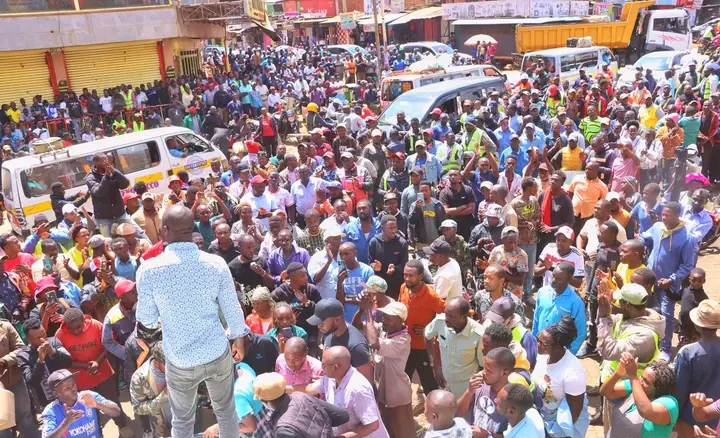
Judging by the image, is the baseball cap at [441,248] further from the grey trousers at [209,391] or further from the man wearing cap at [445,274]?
the grey trousers at [209,391]

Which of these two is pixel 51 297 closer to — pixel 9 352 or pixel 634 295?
pixel 9 352

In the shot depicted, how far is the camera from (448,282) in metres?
5.61

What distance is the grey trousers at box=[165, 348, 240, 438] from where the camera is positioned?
11.3ft

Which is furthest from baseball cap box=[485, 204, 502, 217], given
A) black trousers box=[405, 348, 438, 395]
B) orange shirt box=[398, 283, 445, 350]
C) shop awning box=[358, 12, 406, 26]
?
shop awning box=[358, 12, 406, 26]

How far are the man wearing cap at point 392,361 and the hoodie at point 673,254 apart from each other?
302cm

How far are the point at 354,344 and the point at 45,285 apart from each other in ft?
10.8

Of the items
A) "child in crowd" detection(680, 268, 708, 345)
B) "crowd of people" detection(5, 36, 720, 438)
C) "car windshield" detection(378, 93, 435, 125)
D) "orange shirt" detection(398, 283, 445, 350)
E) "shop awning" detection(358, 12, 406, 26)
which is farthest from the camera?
"shop awning" detection(358, 12, 406, 26)

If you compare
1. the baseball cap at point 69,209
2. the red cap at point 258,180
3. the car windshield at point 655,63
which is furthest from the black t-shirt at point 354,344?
the car windshield at point 655,63

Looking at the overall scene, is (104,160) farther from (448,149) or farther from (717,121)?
(717,121)

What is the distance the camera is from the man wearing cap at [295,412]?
11.3ft

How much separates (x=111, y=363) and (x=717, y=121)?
10.5 m

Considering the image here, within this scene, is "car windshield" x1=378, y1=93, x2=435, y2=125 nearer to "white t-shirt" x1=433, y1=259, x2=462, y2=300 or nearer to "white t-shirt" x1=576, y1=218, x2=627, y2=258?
"white t-shirt" x1=576, y1=218, x2=627, y2=258

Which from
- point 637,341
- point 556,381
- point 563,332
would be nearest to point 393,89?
point 563,332

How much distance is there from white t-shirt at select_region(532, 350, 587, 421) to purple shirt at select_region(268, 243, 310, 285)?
2.87 meters
